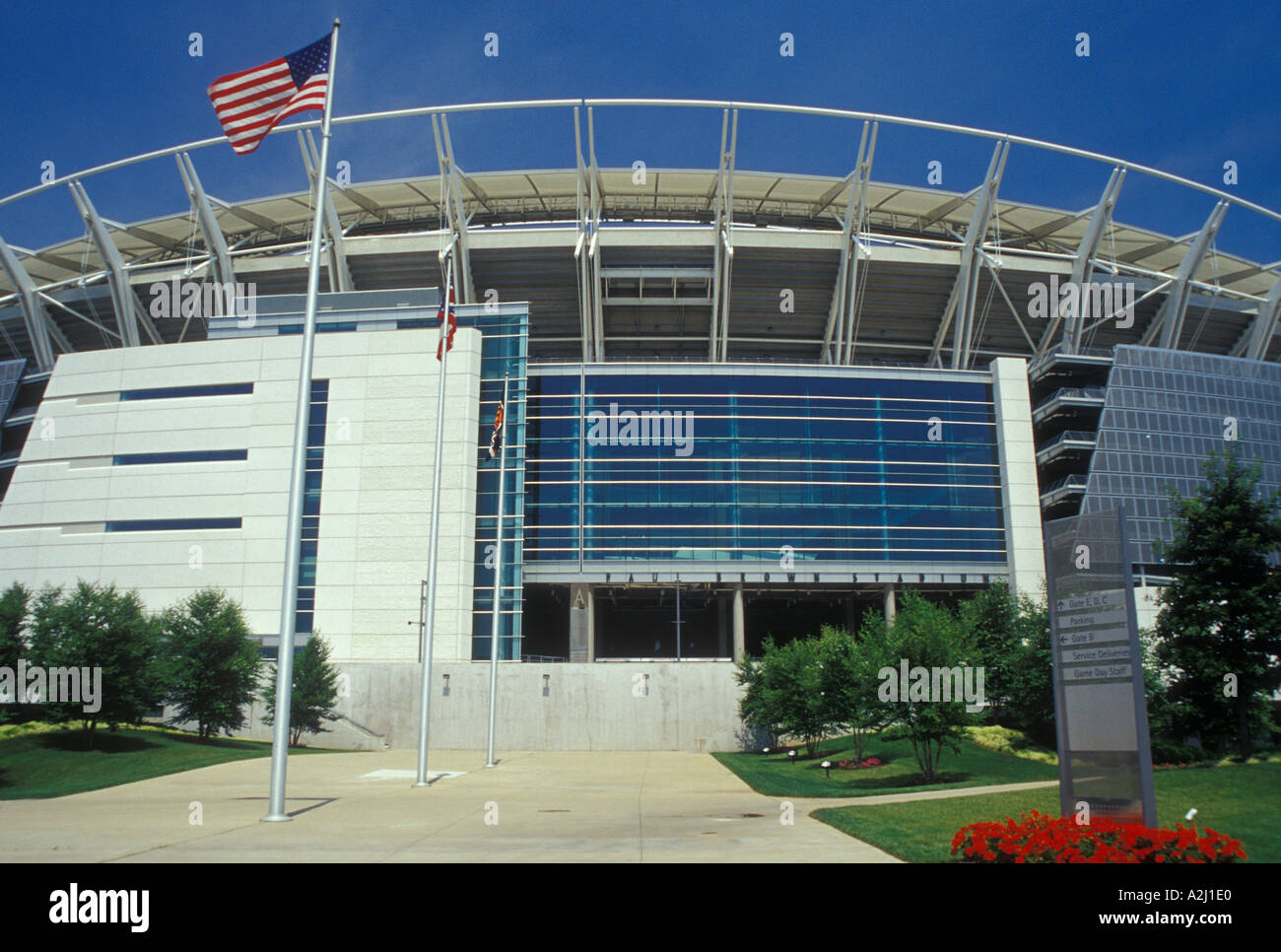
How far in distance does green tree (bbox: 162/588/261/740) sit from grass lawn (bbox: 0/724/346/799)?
48.9 inches

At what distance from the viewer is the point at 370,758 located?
3550 centimetres

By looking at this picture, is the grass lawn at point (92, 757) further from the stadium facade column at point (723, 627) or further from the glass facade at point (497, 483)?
the stadium facade column at point (723, 627)

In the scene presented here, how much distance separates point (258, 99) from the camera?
1634cm

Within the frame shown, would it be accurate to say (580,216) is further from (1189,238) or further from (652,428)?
(1189,238)

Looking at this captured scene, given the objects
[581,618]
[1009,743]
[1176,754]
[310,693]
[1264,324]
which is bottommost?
[1009,743]

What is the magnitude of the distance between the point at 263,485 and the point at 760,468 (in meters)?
A: 29.0

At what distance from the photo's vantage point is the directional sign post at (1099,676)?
425 inches

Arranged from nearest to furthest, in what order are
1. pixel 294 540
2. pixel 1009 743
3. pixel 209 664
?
pixel 294 540 → pixel 1009 743 → pixel 209 664

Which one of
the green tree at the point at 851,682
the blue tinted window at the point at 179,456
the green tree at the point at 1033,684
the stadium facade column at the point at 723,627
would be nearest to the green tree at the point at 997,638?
the green tree at the point at 1033,684

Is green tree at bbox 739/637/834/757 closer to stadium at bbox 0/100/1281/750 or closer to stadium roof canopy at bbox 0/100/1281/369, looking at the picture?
stadium at bbox 0/100/1281/750

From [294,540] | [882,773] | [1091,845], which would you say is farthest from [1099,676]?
[882,773]

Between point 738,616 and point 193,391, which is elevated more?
point 193,391

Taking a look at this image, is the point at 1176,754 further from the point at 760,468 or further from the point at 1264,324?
the point at 1264,324

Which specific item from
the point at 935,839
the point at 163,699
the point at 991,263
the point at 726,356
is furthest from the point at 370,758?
the point at 991,263
